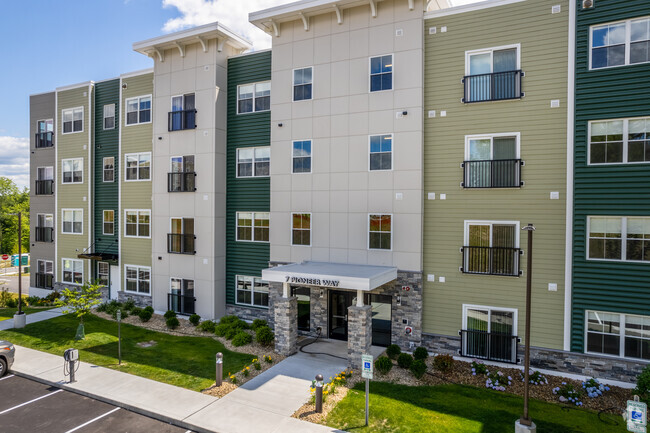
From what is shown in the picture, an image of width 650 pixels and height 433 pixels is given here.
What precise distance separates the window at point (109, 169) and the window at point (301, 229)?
13.0m

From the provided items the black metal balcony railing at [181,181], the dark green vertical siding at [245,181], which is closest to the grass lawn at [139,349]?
the dark green vertical siding at [245,181]

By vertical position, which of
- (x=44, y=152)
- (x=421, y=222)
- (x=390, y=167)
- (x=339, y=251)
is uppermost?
(x=44, y=152)

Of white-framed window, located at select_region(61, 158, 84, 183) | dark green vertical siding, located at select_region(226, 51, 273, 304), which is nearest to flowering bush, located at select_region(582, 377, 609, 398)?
dark green vertical siding, located at select_region(226, 51, 273, 304)

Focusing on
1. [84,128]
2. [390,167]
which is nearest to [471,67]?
[390,167]

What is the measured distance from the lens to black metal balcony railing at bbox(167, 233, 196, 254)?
20.0m

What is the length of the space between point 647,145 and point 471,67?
6.28 metres

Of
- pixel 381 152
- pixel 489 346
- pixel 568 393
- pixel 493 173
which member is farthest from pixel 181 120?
pixel 568 393

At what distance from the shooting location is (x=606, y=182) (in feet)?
42.2

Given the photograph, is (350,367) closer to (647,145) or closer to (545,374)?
(545,374)

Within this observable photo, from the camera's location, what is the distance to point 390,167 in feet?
51.5

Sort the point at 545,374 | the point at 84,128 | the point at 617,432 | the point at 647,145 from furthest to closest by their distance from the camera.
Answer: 1. the point at 84,128
2. the point at 545,374
3. the point at 647,145
4. the point at 617,432

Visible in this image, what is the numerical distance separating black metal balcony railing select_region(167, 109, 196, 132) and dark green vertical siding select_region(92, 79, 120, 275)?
5044 mm

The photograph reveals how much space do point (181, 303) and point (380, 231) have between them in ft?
37.0

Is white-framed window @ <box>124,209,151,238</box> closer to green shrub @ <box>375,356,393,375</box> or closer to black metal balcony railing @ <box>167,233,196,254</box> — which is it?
black metal balcony railing @ <box>167,233,196,254</box>
